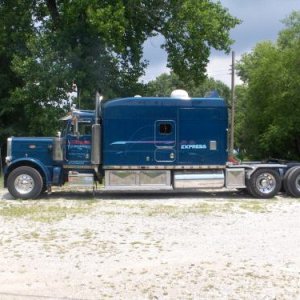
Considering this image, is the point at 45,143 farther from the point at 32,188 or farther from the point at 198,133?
the point at 198,133

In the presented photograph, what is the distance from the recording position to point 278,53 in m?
39.1

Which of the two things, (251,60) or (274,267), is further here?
(251,60)

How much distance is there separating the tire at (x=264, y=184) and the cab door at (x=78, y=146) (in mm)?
4988

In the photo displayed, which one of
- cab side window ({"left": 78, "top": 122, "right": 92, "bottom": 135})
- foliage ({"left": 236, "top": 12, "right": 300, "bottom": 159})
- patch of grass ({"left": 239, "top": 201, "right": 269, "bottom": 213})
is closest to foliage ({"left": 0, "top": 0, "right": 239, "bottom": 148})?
foliage ({"left": 236, "top": 12, "right": 300, "bottom": 159})

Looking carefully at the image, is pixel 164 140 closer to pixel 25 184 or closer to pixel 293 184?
pixel 25 184

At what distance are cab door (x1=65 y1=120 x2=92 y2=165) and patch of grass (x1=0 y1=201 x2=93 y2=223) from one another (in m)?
1.87

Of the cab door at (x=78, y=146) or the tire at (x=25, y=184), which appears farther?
the cab door at (x=78, y=146)

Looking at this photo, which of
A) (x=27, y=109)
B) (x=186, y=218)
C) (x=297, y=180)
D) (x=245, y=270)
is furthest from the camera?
(x=27, y=109)

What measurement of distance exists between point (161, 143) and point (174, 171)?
3.11ft

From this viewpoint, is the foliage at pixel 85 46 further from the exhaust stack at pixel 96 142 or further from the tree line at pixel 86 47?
the exhaust stack at pixel 96 142

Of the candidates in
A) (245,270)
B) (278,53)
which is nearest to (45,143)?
(245,270)

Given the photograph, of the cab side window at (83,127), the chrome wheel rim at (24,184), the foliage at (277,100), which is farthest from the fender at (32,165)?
the foliage at (277,100)

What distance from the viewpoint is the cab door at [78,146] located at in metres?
16.3

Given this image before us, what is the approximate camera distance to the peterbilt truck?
16.1 m
